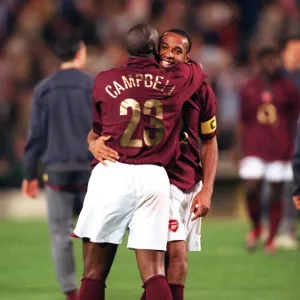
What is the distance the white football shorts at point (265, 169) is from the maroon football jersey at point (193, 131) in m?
5.51

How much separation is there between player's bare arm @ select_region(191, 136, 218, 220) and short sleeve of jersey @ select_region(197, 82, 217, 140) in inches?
2.2

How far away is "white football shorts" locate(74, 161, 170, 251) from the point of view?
621cm

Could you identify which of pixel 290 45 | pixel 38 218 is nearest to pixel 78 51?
pixel 290 45

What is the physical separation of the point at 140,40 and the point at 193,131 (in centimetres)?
74

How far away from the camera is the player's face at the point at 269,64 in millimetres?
12156

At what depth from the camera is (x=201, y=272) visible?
1044cm

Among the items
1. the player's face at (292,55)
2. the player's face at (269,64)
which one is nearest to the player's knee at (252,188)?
the player's face at (269,64)

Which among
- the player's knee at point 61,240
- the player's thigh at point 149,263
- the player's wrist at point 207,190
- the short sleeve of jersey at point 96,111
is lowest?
the player's knee at point 61,240

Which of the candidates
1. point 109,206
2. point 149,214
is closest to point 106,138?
point 109,206

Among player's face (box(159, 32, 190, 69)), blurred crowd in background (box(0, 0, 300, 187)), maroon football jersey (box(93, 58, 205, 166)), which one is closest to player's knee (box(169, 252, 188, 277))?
maroon football jersey (box(93, 58, 205, 166))

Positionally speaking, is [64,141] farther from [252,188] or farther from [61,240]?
[252,188]

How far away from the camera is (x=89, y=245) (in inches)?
253

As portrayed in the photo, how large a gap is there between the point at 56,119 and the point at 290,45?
16.9 feet

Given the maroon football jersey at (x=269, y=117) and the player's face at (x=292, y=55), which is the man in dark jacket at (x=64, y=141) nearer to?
the maroon football jersey at (x=269, y=117)
